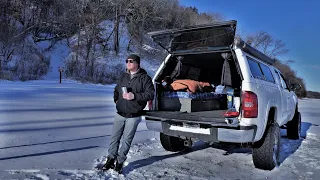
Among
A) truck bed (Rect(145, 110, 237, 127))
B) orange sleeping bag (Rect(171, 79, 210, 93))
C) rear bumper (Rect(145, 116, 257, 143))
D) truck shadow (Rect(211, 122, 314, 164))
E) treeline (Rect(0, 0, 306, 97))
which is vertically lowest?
truck shadow (Rect(211, 122, 314, 164))

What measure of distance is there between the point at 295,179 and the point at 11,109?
6.92 m

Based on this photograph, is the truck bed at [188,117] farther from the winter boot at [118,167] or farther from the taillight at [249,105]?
the winter boot at [118,167]

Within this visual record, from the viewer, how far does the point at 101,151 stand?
4941 mm

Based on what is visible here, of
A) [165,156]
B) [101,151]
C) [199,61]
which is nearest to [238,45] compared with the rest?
[199,61]

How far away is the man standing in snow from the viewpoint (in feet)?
12.8

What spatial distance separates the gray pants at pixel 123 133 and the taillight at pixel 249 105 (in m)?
1.44

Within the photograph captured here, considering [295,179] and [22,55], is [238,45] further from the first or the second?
[22,55]

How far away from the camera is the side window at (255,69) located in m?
4.56

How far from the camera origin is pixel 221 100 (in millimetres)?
5406

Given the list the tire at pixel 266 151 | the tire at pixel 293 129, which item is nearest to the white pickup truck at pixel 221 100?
the tire at pixel 266 151

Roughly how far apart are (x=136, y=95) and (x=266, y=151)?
Answer: 2.12 m

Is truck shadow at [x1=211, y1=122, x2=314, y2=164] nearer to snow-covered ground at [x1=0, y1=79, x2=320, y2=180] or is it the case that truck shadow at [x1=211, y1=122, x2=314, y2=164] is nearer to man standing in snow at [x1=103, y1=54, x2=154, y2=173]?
snow-covered ground at [x1=0, y1=79, x2=320, y2=180]

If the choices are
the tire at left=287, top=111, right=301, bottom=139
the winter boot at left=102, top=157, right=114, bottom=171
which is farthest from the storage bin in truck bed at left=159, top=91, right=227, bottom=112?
the tire at left=287, top=111, right=301, bottom=139

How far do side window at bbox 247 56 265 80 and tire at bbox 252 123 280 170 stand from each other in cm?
82
